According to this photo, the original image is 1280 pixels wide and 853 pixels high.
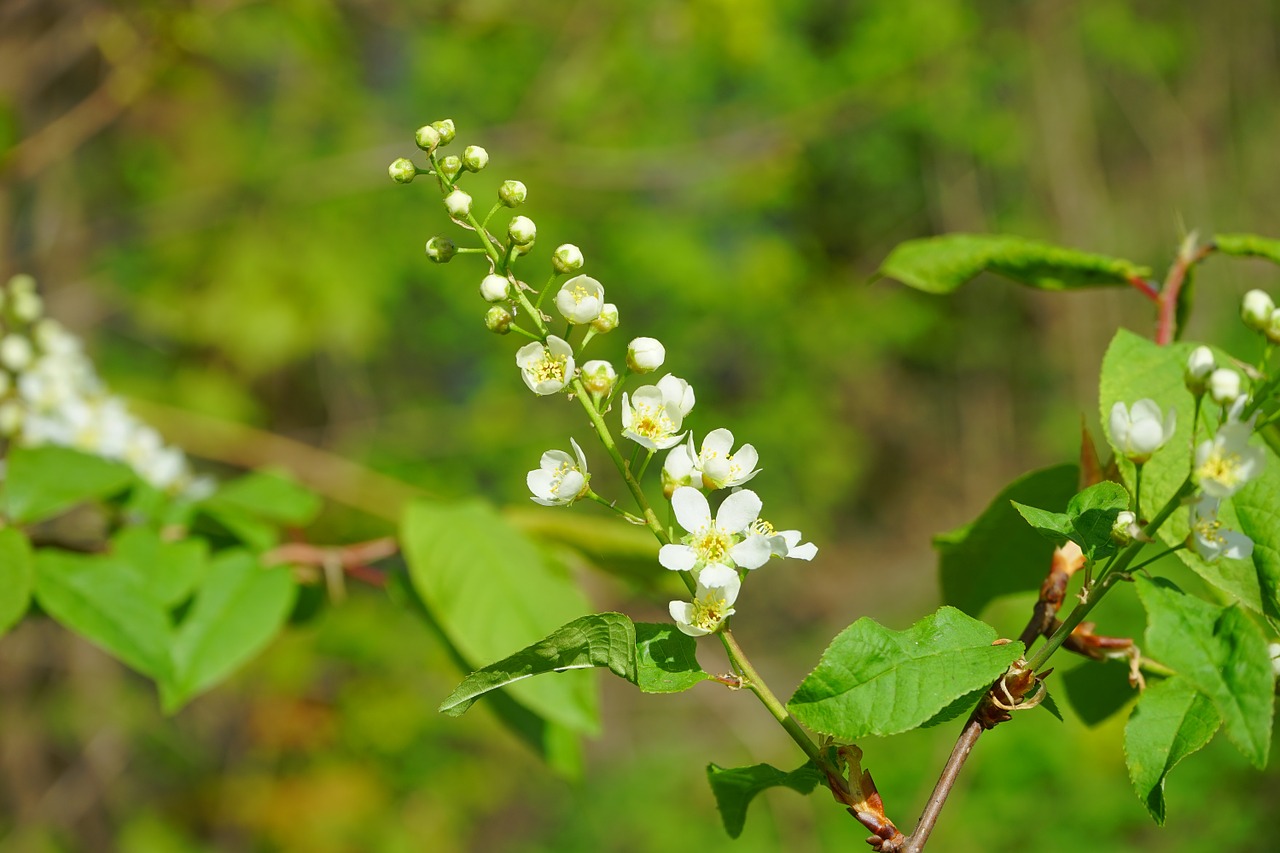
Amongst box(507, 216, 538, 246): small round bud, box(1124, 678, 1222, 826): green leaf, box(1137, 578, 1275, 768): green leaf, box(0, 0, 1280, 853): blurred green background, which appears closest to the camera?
box(1137, 578, 1275, 768): green leaf

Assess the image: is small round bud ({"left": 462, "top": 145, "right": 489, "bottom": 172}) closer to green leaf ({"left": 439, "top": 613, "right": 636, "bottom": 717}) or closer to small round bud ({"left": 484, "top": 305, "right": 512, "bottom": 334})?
small round bud ({"left": 484, "top": 305, "right": 512, "bottom": 334})

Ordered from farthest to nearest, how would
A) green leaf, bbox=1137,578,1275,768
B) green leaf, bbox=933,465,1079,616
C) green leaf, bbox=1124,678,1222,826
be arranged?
green leaf, bbox=933,465,1079,616
green leaf, bbox=1124,678,1222,826
green leaf, bbox=1137,578,1275,768

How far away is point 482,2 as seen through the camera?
3258mm

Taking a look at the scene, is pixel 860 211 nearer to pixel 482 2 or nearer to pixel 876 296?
pixel 876 296

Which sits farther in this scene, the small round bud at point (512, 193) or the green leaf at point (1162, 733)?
the small round bud at point (512, 193)

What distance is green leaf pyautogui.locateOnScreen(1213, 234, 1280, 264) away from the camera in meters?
1.02

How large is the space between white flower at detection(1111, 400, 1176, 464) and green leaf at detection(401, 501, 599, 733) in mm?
606

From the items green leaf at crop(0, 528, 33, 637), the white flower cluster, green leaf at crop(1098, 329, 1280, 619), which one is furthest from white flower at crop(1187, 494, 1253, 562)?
the white flower cluster

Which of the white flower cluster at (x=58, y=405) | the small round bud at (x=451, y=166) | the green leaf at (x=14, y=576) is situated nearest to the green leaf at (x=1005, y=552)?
the small round bud at (x=451, y=166)

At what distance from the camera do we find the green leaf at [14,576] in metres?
0.98

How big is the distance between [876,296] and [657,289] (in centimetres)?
207

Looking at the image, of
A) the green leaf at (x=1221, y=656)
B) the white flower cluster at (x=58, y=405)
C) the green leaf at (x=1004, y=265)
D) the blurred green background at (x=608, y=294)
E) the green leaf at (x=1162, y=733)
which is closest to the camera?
the green leaf at (x=1221, y=656)

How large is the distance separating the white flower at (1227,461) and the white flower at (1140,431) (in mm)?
48

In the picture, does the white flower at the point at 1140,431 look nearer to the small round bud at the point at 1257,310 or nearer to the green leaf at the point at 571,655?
the small round bud at the point at 1257,310
